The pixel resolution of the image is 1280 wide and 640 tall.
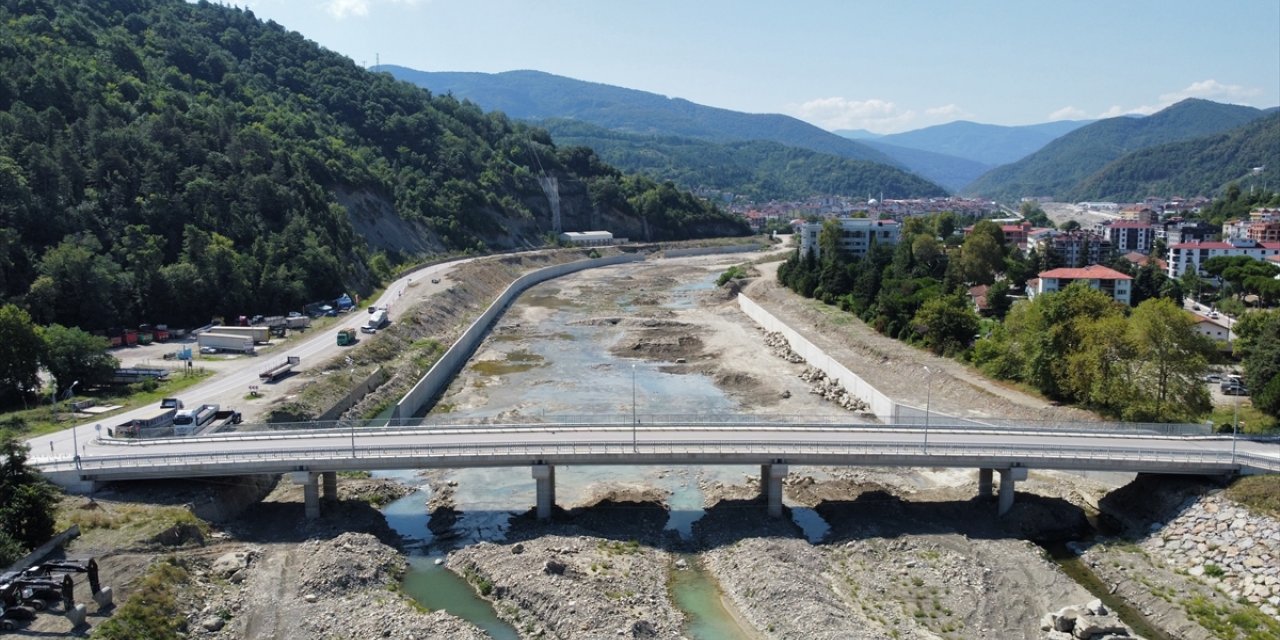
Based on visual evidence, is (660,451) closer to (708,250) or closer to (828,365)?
(828,365)

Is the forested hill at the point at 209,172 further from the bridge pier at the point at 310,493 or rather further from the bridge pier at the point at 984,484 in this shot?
the bridge pier at the point at 984,484

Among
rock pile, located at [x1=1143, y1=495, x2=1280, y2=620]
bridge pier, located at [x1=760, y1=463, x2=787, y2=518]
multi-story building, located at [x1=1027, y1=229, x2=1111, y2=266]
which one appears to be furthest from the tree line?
bridge pier, located at [x1=760, y1=463, x2=787, y2=518]

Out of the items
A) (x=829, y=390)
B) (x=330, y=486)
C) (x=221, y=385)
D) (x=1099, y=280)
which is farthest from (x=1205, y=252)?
(x=221, y=385)

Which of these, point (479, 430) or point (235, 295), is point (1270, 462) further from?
point (235, 295)

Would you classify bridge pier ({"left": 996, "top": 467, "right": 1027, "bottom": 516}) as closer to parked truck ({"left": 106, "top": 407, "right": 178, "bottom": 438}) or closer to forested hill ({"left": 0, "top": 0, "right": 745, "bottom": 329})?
parked truck ({"left": 106, "top": 407, "right": 178, "bottom": 438})

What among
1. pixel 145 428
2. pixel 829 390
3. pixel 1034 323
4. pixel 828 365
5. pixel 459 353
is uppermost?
pixel 1034 323

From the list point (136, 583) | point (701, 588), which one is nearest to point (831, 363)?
point (701, 588)
